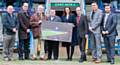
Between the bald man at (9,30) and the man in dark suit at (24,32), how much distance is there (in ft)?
0.73

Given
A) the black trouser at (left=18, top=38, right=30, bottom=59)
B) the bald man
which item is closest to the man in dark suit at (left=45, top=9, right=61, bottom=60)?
the black trouser at (left=18, top=38, right=30, bottom=59)

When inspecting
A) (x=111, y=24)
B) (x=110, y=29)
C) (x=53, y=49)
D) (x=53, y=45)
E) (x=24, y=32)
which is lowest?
(x=53, y=49)

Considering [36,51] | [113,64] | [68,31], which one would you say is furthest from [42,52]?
[113,64]

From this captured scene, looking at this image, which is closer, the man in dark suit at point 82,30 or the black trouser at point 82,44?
the man in dark suit at point 82,30

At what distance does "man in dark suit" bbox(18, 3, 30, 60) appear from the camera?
14.9m

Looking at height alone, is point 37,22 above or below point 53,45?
above

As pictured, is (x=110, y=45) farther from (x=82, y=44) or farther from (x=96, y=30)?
(x=82, y=44)

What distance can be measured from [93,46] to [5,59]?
3075 mm

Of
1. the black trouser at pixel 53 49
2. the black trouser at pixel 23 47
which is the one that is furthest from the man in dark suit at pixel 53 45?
the black trouser at pixel 23 47

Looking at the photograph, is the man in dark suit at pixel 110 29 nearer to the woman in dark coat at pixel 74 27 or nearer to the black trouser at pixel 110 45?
the black trouser at pixel 110 45

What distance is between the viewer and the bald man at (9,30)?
48.7 ft

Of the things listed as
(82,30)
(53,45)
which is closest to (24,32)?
(53,45)

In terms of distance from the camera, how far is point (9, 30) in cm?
1493

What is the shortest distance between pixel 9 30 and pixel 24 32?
52 cm
